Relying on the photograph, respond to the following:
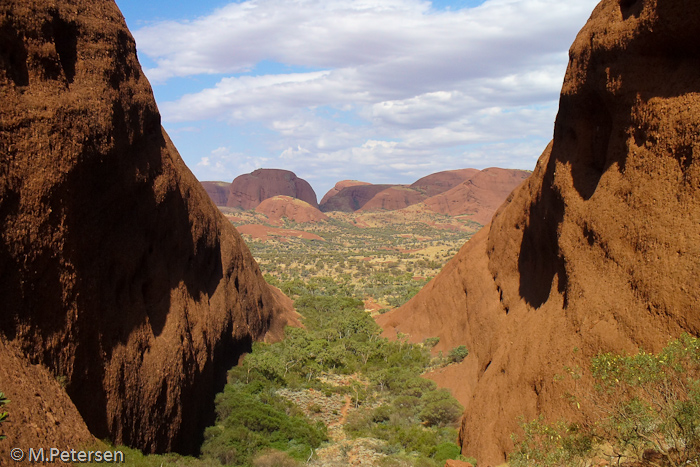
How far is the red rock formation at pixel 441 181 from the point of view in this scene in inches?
6708

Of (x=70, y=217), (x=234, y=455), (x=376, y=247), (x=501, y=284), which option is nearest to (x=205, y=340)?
(x=234, y=455)

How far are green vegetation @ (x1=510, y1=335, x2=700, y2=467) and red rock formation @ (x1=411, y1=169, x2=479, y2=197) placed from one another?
162m

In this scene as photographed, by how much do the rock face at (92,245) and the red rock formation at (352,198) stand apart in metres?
170

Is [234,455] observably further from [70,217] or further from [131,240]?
[70,217]

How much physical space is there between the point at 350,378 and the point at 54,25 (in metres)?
16.2

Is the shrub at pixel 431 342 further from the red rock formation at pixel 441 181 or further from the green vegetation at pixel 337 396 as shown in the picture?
the red rock formation at pixel 441 181

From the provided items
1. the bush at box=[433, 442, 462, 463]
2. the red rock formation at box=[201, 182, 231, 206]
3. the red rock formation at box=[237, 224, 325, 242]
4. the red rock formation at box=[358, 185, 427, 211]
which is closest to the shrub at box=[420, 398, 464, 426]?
the bush at box=[433, 442, 462, 463]

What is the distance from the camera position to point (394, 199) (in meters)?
160

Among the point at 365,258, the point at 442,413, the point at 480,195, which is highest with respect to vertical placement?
the point at 480,195

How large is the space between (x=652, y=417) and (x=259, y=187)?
156033 millimetres

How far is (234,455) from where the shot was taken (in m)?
12.1

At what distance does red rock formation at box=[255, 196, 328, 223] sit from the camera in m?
116

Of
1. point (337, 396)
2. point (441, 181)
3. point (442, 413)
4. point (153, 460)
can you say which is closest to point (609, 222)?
point (442, 413)

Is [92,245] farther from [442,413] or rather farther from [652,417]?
[442,413]
